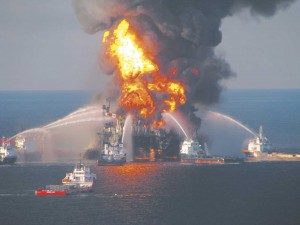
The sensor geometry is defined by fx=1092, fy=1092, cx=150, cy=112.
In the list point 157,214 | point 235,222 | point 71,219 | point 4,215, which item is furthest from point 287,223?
point 4,215

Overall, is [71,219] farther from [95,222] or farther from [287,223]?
[287,223]

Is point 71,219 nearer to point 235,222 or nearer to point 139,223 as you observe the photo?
point 139,223

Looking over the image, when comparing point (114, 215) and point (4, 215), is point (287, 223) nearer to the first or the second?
point (114, 215)

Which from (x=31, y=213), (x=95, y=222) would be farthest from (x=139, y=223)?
(x=31, y=213)

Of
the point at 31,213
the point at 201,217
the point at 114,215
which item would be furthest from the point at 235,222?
the point at 31,213

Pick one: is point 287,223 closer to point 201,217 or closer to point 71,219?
point 201,217
